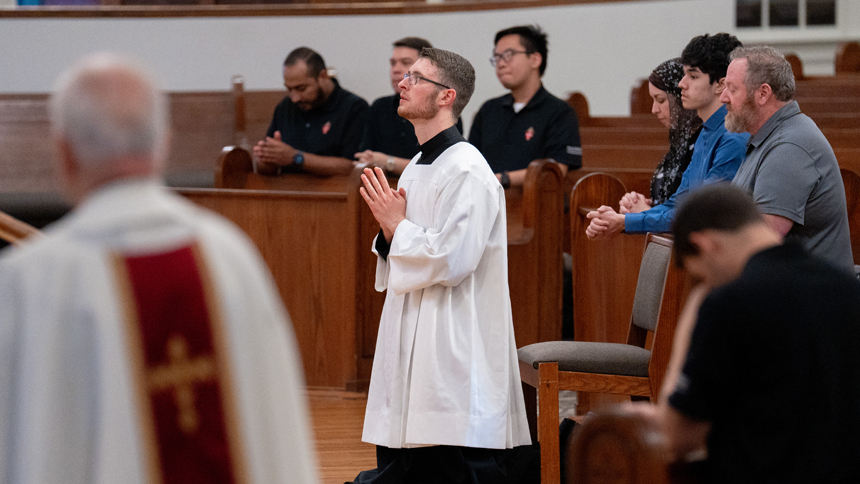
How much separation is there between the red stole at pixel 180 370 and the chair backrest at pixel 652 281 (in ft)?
6.62

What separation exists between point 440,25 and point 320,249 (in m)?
4.30

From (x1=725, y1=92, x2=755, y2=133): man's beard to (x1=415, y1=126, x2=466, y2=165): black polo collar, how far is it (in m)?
0.92

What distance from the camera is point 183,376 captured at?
5.03ft

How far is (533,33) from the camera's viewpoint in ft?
17.9

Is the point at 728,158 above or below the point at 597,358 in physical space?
above

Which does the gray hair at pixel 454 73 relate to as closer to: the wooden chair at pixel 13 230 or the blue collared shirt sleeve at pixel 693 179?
the blue collared shirt sleeve at pixel 693 179

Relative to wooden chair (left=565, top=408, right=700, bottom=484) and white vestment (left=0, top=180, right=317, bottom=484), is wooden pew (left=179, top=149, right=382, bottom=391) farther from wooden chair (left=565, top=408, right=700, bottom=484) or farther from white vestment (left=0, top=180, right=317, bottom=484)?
white vestment (left=0, top=180, right=317, bottom=484)

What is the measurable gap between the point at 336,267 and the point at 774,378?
11.8 feet

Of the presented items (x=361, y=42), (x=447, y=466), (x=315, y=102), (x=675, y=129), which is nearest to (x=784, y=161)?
(x=675, y=129)

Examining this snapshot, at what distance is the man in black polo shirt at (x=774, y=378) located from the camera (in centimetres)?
171

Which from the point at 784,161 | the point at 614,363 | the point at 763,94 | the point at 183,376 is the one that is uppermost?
the point at 763,94

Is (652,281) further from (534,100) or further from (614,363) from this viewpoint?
(534,100)

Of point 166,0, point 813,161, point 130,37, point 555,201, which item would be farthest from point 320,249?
point 166,0

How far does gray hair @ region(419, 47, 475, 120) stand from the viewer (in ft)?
11.3
